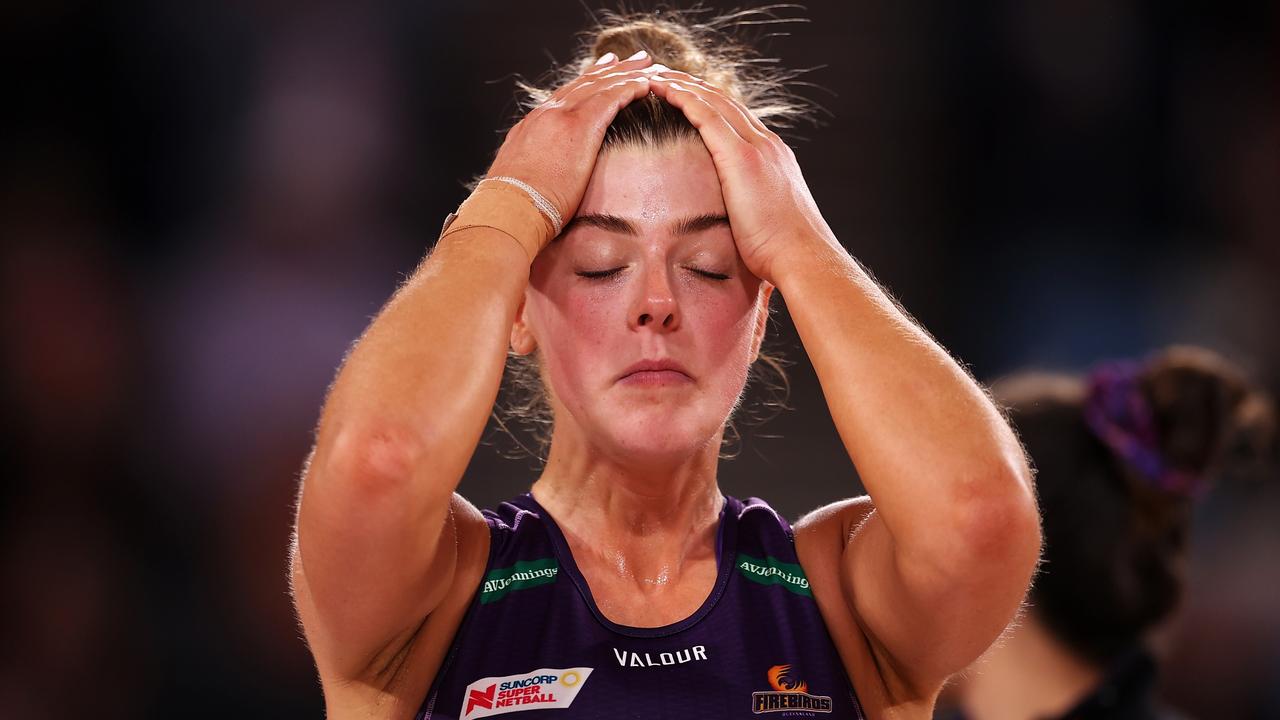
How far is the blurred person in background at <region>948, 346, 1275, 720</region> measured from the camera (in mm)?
3373

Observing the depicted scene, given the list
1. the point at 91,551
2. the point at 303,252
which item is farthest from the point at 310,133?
the point at 91,551

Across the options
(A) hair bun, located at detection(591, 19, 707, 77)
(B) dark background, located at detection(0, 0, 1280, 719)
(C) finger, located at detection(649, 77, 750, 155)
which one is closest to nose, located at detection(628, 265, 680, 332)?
(C) finger, located at detection(649, 77, 750, 155)

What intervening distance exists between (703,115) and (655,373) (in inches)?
19.3

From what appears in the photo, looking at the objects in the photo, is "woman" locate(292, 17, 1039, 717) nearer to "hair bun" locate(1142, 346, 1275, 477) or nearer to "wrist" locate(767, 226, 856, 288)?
"wrist" locate(767, 226, 856, 288)

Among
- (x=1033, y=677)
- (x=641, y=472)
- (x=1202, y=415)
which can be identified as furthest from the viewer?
(x=1033, y=677)

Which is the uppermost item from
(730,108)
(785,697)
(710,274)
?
(730,108)

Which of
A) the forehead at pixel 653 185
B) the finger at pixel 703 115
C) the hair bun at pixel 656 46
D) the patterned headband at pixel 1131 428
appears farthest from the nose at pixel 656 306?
the patterned headband at pixel 1131 428

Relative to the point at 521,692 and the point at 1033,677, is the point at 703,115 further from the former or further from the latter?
the point at 1033,677

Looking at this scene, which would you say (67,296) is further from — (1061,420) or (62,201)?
(1061,420)

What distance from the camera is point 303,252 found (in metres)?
5.68

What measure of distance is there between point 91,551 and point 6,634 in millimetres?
439

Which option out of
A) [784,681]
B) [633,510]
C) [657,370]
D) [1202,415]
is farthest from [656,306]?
[1202,415]

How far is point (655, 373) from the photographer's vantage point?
2092 mm

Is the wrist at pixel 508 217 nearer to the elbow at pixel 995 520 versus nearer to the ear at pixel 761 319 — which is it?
the ear at pixel 761 319
